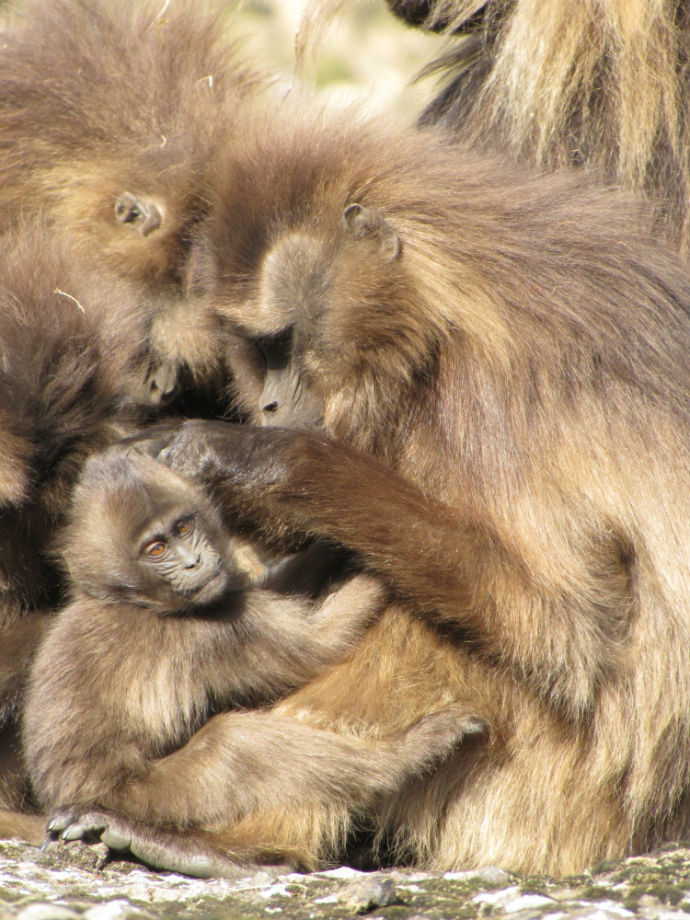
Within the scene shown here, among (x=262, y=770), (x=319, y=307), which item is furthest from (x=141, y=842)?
(x=319, y=307)

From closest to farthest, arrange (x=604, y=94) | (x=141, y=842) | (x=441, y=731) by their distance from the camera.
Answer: (x=141, y=842) → (x=441, y=731) → (x=604, y=94)

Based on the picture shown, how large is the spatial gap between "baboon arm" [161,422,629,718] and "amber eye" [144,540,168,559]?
0.93 ft

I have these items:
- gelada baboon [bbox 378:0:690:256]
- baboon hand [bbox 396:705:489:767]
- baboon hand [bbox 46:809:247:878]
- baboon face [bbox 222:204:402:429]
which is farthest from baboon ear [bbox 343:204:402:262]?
baboon hand [bbox 46:809:247:878]

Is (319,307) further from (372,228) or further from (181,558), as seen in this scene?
(181,558)

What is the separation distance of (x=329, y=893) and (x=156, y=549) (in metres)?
1.26

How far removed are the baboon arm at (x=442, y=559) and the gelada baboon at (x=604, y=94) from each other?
Result: 156 centimetres

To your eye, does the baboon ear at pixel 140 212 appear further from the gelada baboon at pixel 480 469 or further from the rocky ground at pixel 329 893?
the rocky ground at pixel 329 893

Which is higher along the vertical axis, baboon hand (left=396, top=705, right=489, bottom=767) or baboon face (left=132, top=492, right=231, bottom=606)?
baboon face (left=132, top=492, right=231, bottom=606)

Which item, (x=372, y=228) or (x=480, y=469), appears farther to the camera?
(x=372, y=228)

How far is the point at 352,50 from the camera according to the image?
48.6ft

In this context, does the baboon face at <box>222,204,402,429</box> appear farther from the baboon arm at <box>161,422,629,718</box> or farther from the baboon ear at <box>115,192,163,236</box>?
the baboon ear at <box>115,192,163,236</box>

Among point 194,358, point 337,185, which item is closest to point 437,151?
point 337,185

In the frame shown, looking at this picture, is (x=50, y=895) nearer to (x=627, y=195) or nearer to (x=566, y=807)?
(x=566, y=807)

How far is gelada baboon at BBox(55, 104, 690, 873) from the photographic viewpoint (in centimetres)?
400
